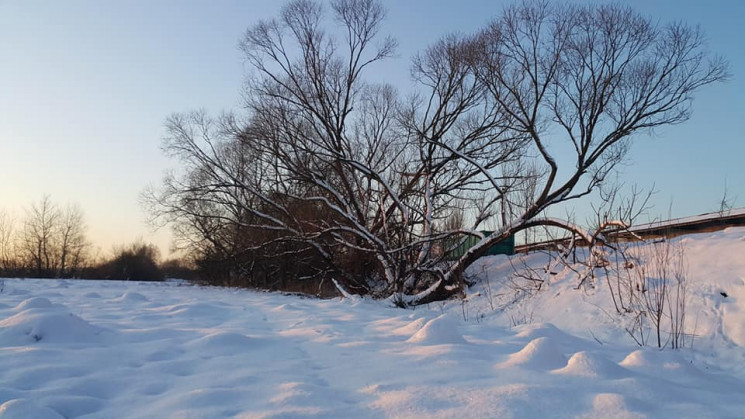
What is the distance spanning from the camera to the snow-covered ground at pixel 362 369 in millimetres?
2514

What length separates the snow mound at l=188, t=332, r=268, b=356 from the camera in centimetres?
388

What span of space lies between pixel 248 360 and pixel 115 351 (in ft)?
3.73

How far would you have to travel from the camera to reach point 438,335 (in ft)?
14.2

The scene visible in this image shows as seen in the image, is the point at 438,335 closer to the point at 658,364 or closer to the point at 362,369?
the point at 362,369

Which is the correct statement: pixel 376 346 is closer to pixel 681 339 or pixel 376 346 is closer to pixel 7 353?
pixel 7 353

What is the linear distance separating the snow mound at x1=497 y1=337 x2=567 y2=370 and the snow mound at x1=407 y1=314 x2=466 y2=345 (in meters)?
0.76

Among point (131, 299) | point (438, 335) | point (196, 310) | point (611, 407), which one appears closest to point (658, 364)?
point (611, 407)

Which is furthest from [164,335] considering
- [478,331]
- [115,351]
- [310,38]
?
[310,38]

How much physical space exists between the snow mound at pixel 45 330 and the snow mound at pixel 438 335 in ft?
9.51

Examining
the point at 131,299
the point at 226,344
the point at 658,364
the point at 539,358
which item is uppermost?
the point at 131,299

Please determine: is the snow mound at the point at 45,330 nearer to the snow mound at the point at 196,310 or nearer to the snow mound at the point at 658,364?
the snow mound at the point at 196,310

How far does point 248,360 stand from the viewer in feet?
11.8

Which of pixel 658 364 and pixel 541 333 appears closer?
pixel 658 364

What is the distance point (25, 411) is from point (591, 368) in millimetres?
3250
